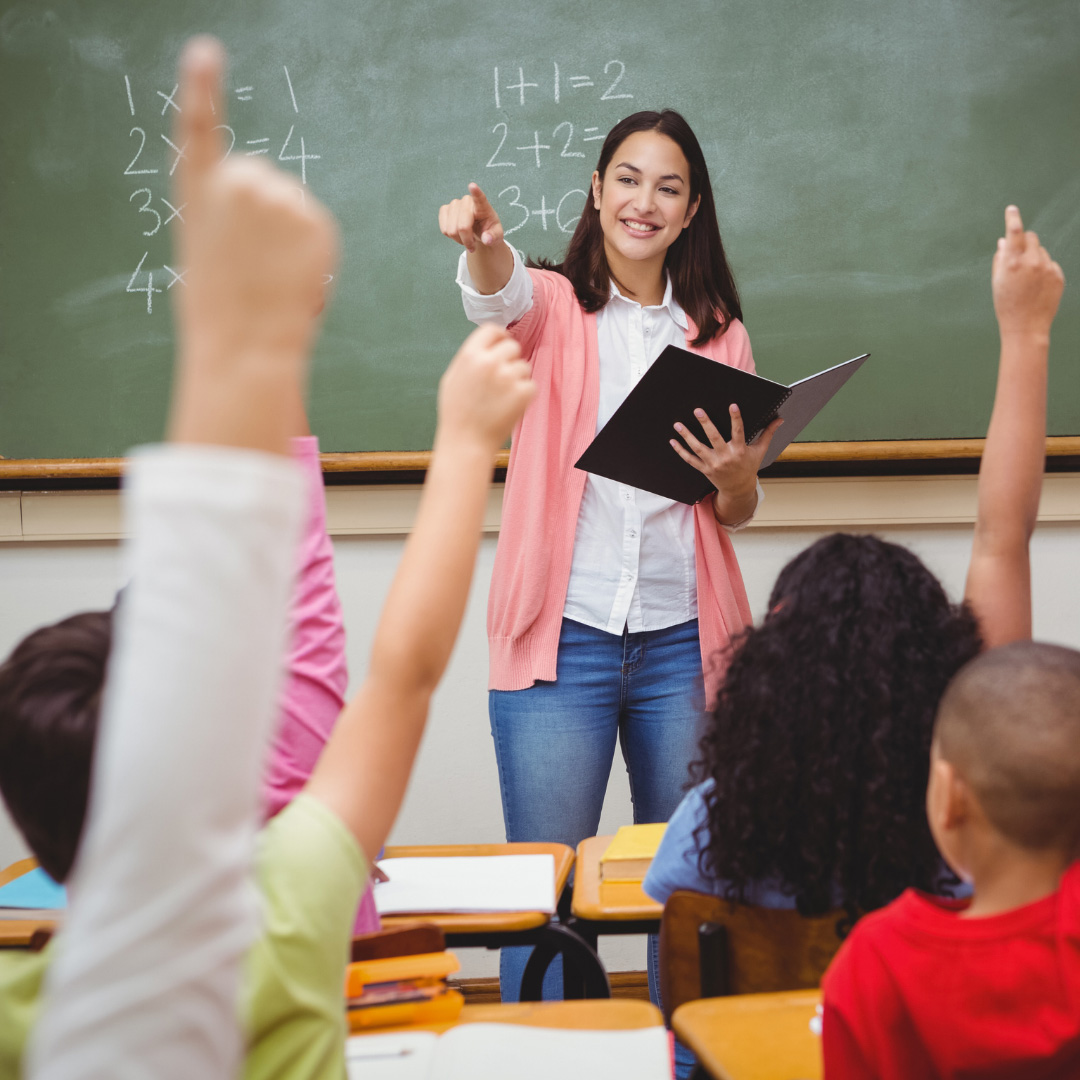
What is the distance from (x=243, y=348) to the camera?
1.25ft

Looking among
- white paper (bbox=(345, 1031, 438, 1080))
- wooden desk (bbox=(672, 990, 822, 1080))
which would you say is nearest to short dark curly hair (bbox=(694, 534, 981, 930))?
wooden desk (bbox=(672, 990, 822, 1080))

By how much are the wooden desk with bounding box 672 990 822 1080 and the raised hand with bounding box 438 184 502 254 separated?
3.74 feet

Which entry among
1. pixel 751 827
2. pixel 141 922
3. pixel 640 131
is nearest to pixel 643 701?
pixel 751 827

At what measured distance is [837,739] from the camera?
1.13 meters

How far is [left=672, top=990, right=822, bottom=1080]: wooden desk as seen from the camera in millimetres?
911

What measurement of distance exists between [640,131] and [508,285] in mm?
427

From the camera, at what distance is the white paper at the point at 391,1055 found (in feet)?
3.05

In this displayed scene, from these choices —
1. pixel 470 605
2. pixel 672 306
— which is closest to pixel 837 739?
pixel 672 306

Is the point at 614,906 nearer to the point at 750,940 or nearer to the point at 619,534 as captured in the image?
the point at 750,940

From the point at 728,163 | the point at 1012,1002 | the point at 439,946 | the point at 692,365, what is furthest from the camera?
the point at 728,163

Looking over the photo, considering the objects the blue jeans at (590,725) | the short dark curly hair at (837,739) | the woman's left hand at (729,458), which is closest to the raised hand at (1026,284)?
the short dark curly hair at (837,739)

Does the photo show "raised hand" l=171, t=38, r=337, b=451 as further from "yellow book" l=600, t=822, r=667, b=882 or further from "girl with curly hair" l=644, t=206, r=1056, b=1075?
"yellow book" l=600, t=822, r=667, b=882

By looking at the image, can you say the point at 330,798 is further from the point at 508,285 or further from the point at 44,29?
the point at 44,29

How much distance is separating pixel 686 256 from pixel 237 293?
173 cm
